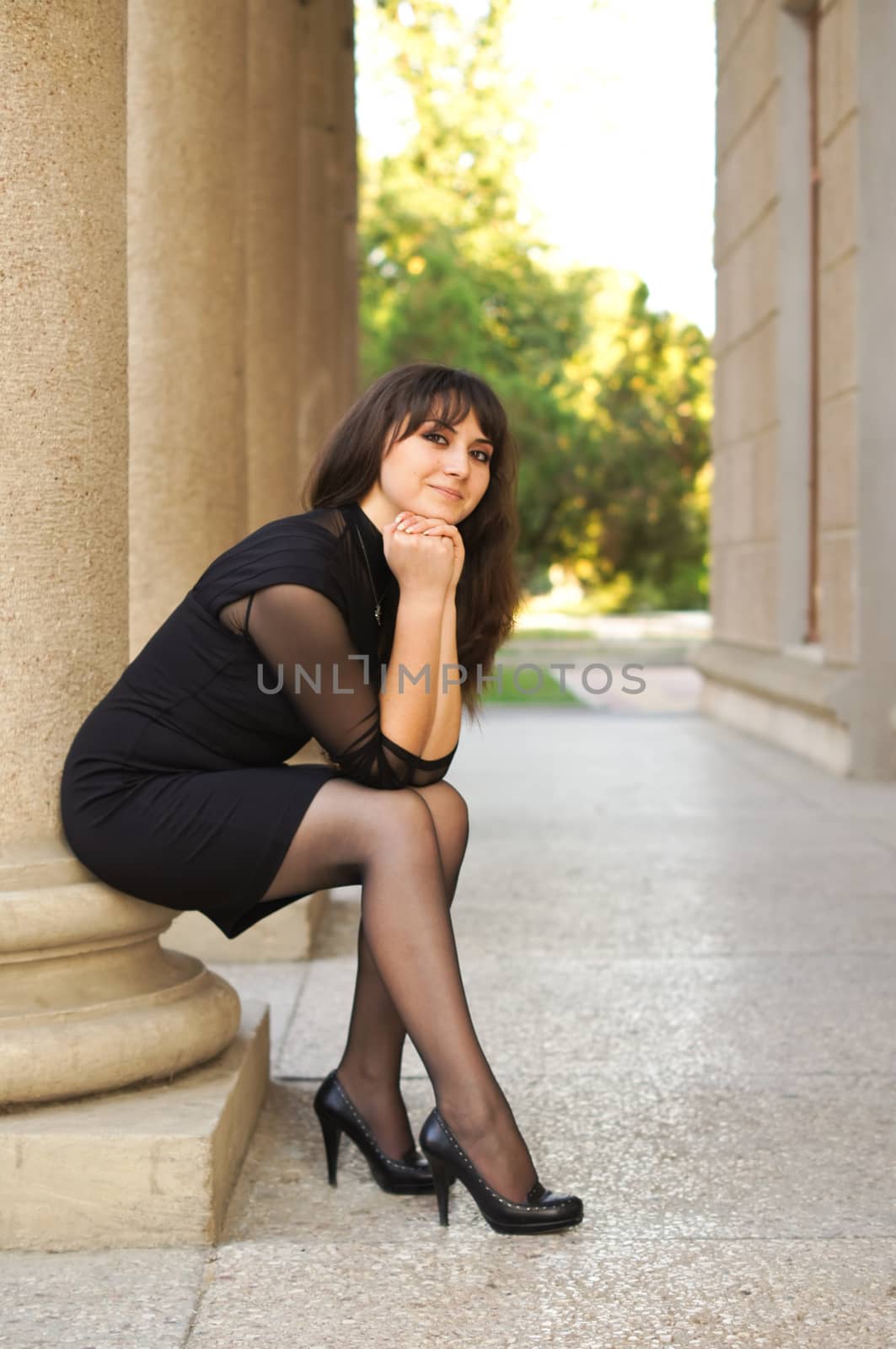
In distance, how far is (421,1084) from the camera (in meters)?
4.05

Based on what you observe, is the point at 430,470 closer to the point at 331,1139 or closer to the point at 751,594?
the point at 331,1139

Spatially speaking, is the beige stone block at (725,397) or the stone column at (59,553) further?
the beige stone block at (725,397)

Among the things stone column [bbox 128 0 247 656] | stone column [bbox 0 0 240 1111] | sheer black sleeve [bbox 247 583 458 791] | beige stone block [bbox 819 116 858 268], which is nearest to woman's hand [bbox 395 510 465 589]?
Result: sheer black sleeve [bbox 247 583 458 791]

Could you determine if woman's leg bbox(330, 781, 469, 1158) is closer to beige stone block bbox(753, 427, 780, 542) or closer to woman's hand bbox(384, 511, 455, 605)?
woman's hand bbox(384, 511, 455, 605)

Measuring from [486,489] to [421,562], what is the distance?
0.40 m

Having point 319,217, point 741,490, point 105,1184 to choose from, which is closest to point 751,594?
point 741,490

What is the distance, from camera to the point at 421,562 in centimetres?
319

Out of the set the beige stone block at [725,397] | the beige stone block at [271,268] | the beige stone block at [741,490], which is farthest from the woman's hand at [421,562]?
the beige stone block at [725,397]

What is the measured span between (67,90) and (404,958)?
1842 mm

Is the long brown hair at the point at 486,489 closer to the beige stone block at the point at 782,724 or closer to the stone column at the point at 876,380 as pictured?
the stone column at the point at 876,380

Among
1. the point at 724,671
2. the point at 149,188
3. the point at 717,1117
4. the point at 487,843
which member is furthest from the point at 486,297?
the point at 717,1117

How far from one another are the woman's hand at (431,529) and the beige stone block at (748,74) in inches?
400

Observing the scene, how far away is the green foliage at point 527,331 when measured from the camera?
81.5 feet

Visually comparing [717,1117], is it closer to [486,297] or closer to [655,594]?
[486,297]
